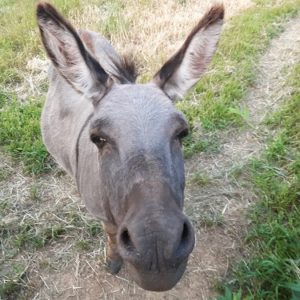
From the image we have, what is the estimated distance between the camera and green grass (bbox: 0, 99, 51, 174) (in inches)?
183

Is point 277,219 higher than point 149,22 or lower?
lower

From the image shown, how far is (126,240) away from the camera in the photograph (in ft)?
6.65

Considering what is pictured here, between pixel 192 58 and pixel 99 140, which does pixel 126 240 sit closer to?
pixel 99 140

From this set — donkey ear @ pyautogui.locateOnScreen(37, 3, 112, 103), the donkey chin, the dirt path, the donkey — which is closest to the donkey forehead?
the donkey

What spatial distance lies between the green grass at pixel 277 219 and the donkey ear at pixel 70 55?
186cm

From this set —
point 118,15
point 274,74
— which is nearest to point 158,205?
point 274,74

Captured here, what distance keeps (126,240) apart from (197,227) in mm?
1896

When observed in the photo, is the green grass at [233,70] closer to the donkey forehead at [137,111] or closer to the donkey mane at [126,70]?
the donkey mane at [126,70]

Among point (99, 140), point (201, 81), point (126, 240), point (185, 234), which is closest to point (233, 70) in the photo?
point (201, 81)

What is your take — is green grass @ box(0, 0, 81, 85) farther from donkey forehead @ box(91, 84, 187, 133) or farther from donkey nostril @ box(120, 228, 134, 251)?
donkey nostril @ box(120, 228, 134, 251)

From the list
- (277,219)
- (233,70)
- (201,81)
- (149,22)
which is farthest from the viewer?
(149,22)

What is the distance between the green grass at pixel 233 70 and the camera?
4.98 metres

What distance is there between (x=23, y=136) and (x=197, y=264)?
265 cm

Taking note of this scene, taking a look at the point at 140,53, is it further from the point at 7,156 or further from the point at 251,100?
the point at 7,156
